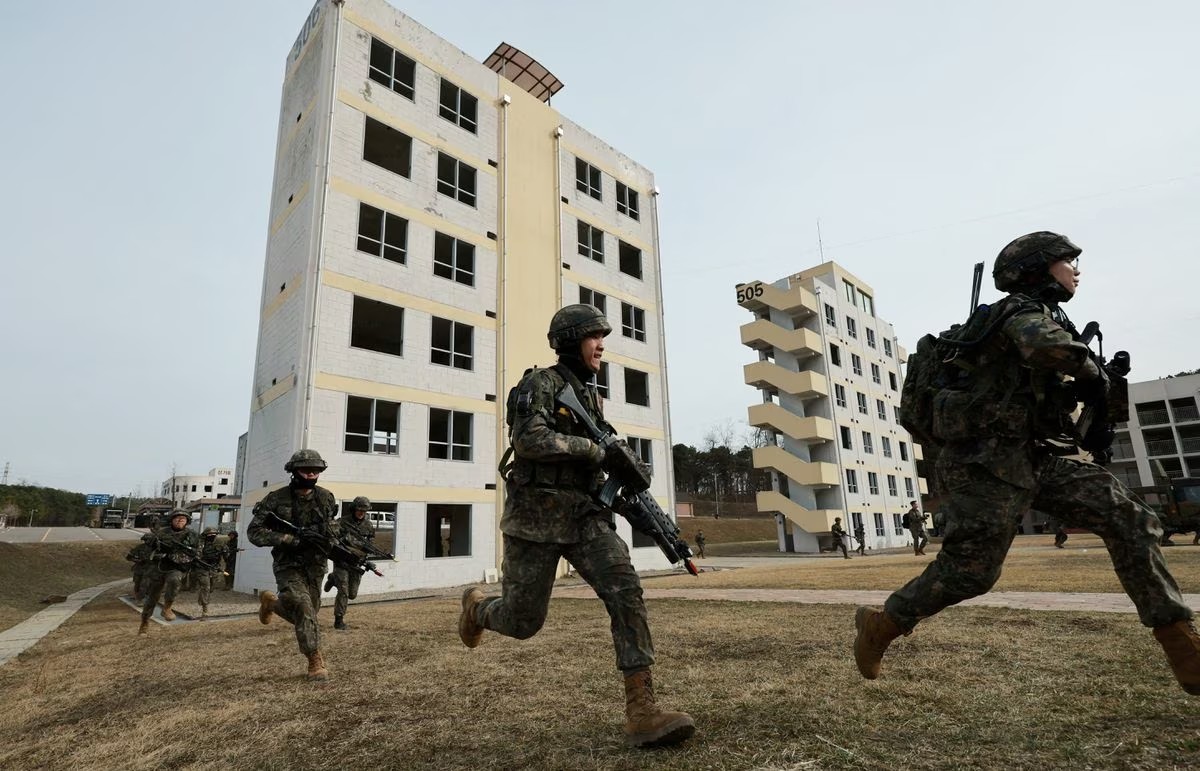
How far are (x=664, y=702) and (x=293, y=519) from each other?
13.5ft

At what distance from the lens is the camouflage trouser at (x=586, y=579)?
10.1 feet

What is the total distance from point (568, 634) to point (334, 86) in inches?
670

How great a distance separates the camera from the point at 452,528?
20.5 meters

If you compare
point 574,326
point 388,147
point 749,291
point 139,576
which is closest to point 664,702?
point 574,326

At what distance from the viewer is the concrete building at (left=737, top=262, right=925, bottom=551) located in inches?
1417

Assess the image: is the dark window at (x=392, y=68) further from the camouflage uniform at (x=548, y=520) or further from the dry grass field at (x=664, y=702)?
the camouflage uniform at (x=548, y=520)

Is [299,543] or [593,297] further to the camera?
[593,297]

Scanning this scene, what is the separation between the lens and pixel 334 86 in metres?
17.4

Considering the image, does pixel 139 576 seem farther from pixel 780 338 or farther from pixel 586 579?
pixel 780 338

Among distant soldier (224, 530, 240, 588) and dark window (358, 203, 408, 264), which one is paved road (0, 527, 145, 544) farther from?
dark window (358, 203, 408, 264)

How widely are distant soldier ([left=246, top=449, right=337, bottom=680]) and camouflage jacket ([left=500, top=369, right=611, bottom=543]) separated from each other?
9.03ft

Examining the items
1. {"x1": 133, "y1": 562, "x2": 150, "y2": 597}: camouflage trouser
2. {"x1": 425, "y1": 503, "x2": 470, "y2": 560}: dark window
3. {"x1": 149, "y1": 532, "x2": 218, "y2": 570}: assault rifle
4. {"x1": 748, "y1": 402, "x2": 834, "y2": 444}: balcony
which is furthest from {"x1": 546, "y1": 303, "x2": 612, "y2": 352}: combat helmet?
{"x1": 748, "y1": 402, "x2": 834, "y2": 444}: balcony

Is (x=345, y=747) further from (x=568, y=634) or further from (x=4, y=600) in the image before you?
(x=4, y=600)

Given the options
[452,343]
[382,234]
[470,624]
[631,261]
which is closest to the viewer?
[470,624]
